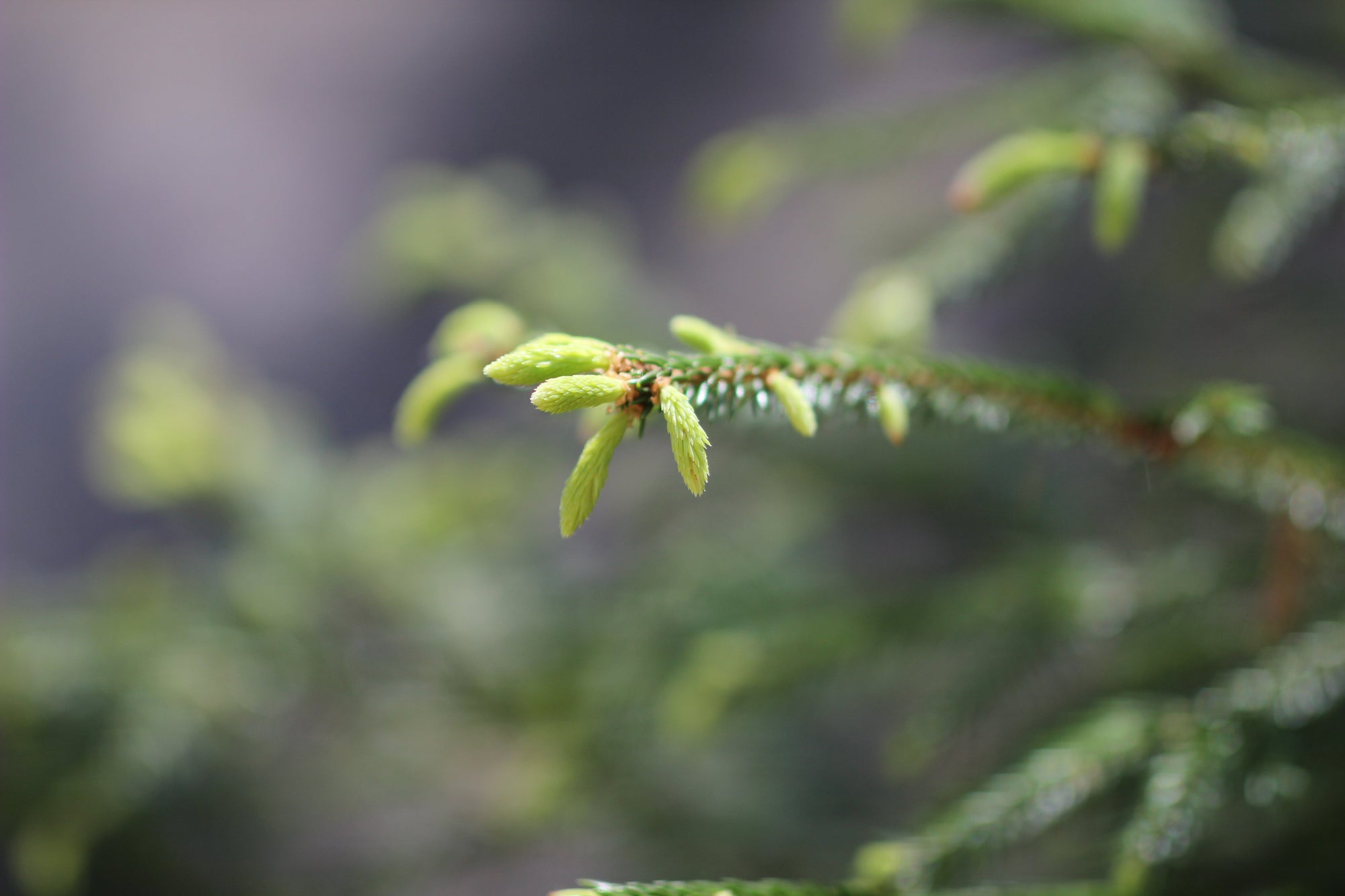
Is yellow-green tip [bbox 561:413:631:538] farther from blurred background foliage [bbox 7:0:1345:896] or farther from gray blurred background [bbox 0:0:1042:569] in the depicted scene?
gray blurred background [bbox 0:0:1042:569]

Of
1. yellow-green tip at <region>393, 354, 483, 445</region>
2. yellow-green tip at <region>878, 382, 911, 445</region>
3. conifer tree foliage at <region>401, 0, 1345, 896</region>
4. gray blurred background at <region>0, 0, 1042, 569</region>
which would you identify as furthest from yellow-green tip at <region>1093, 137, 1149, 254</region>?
gray blurred background at <region>0, 0, 1042, 569</region>

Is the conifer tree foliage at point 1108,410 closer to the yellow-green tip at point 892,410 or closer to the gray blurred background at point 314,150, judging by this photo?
the yellow-green tip at point 892,410

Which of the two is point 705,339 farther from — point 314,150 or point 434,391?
point 314,150

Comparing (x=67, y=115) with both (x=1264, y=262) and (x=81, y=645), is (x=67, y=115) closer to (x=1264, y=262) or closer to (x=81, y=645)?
(x=81, y=645)

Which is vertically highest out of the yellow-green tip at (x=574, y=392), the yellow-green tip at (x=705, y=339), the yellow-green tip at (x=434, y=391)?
the yellow-green tip at (x=434, y=391)

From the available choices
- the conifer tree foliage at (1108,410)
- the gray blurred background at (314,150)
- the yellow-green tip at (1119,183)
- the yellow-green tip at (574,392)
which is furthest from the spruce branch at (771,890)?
the gray blurred background at (314,150)

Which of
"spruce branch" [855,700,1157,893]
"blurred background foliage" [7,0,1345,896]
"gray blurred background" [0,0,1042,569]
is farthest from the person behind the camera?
"gray blurred background" [0,0,1042,569]

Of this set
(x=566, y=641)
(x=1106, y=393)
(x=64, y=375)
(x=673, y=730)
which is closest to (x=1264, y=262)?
(x=1106, y=393)
